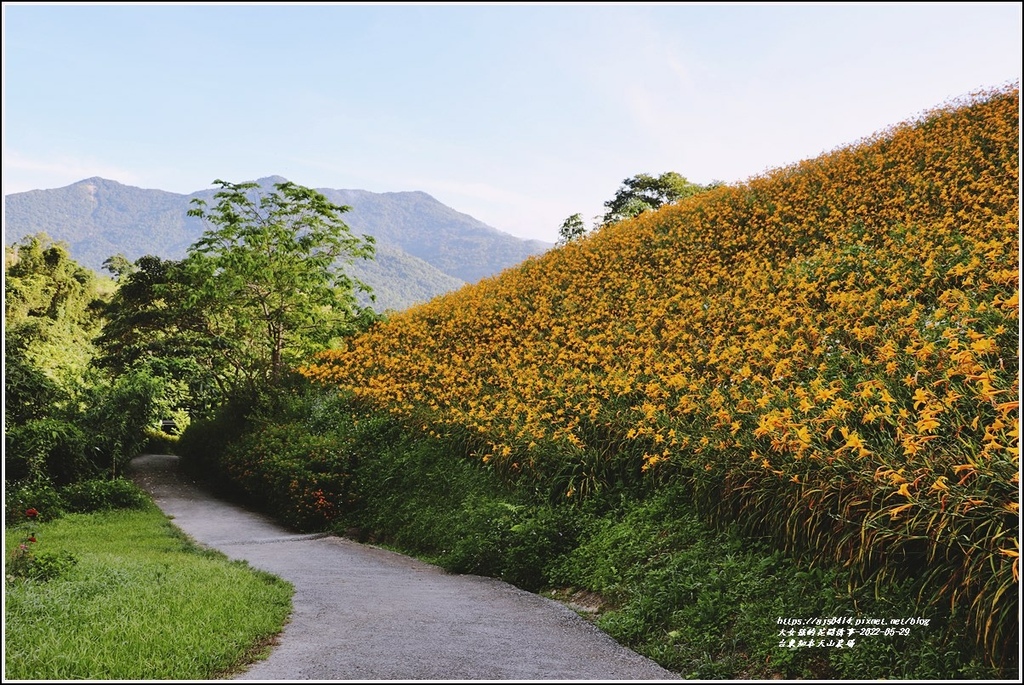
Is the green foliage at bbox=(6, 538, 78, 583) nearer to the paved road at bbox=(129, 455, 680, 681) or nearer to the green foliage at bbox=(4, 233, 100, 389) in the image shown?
the paved road at bbox=(129, 455, 680, 681)

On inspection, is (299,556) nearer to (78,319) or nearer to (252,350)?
(252,350)

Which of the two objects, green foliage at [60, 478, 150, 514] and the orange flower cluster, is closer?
the orange flower cluster

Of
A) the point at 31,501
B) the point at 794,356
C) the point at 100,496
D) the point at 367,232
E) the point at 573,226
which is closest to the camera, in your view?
the point at 794,356

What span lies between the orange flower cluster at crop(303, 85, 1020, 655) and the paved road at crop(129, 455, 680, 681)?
145 cm

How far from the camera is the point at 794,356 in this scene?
23.9ft

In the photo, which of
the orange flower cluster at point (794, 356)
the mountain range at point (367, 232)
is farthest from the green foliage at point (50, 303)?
the mountain range at point (367, 232)

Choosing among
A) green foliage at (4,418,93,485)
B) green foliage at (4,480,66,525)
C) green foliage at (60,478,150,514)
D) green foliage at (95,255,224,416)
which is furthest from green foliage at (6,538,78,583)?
green foliage at (95,255,224,416)

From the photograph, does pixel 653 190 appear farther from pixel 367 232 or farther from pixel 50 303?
pixel 367 232

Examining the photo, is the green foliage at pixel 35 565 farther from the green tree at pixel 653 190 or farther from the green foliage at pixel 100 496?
the green tree at pixel 653 190

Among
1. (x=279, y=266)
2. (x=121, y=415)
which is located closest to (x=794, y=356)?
(x=279, y=266)

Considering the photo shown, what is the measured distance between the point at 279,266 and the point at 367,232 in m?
113

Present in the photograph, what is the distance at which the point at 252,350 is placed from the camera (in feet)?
58.0

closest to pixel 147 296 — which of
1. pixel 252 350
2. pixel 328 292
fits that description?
pixel 252 350

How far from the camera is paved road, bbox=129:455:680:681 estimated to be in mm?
3883
